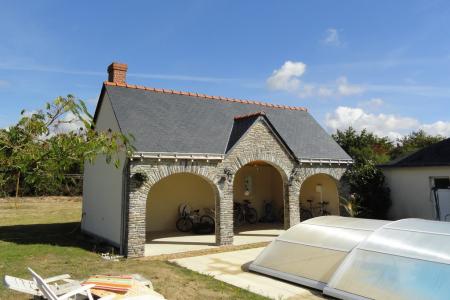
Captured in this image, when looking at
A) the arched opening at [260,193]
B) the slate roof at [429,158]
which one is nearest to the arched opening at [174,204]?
the arched opening at [260,193]

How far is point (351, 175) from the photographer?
15.8 meters

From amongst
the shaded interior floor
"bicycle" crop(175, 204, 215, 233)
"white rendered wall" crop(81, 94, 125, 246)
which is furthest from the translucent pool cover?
"bicycle" crop(175, 204, 215, 233)

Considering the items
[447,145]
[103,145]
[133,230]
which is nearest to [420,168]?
[447,145]

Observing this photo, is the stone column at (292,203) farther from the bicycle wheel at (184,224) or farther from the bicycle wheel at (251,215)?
the bicycle wheel at (184,224)

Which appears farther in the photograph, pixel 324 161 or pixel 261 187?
pixel 261 187

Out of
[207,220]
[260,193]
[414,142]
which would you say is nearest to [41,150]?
[207,220]

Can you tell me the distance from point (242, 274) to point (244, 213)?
9.16 meters

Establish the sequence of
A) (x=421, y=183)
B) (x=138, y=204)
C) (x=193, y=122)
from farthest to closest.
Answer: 1. (x=421, y=183)
2. (x=193, y=122)
3. (x=138, y=204)

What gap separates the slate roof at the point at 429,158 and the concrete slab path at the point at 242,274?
326 inches

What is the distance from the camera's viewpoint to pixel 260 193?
63.4 ft

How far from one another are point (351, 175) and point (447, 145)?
14.1ft

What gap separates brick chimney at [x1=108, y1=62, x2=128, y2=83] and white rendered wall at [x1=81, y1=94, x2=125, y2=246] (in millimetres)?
1310

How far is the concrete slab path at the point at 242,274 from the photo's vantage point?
23.9ft

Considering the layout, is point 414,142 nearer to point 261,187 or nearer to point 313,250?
point 261,187
